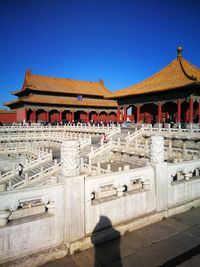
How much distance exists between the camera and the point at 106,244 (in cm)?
409

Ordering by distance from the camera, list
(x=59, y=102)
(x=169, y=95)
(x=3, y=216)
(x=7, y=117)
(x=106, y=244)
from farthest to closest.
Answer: (x=7, y=117), (x=59, y=102), (x=169, y=95), (x=106, y=244), (x=3, y=216)

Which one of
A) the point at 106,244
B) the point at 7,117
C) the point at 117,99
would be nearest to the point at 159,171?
the point at 106,244

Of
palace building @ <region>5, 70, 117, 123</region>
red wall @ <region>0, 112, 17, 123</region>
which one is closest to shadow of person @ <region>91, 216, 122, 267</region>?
palace building @ <region>5, 70, 117, 123</region>

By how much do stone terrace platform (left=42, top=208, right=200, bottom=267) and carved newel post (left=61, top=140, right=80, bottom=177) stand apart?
1.40 meters

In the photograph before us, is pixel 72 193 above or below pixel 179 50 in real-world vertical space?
below

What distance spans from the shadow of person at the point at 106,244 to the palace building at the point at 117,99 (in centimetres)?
1919

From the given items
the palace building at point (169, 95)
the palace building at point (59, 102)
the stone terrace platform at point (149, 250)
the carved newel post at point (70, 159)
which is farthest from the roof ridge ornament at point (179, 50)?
the carved newel post at point (70, 159)

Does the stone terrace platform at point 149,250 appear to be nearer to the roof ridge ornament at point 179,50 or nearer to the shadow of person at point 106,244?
the shadow of person at point 106,244

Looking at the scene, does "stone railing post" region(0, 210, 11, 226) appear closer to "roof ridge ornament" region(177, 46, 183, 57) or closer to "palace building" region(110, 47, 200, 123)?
"palace building" region(110, 47, 200, 123)

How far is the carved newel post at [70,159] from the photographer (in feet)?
12.9

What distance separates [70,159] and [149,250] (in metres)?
2.12

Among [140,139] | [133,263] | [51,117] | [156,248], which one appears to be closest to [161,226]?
[156,248]

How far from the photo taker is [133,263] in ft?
11.6

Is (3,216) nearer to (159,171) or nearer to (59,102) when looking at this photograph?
(159,171)
